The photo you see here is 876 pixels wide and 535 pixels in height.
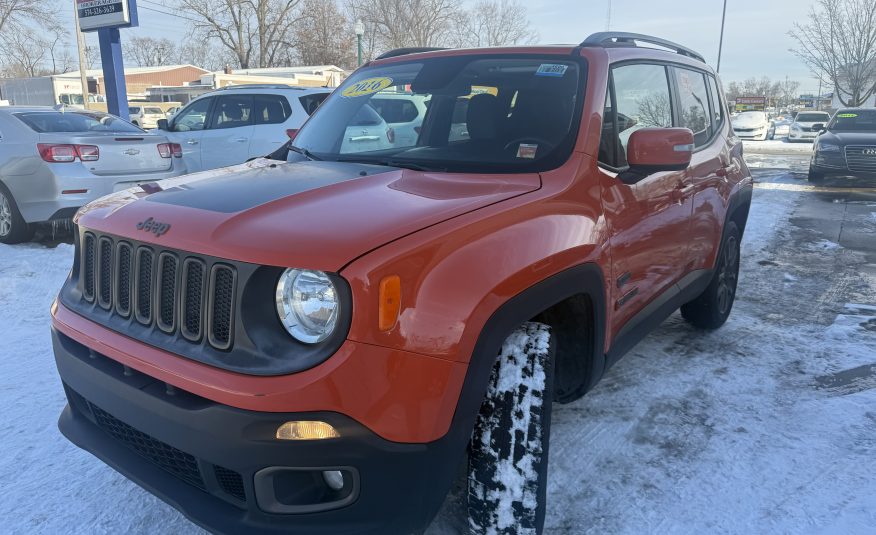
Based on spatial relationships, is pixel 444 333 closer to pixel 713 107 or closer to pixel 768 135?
pixel 713 107

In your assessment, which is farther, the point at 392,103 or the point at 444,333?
the point at 392,103

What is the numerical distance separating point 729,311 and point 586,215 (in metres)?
2.73

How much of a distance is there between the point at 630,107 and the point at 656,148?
0.52m

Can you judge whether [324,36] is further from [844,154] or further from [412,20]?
[844,154]

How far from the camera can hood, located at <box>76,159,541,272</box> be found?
185 centimetres

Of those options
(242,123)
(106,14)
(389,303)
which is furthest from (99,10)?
(389,303)

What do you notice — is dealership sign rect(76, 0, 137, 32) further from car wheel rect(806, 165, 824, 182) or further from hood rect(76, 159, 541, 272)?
car wheel rect(806, 165, 824, 182)

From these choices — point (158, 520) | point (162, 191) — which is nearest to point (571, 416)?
point (158, 520)

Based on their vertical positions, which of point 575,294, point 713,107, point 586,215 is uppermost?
point 713,107

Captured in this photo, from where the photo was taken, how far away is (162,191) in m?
2.49

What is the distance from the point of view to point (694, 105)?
158 inches

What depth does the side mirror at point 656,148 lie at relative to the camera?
2684 mm

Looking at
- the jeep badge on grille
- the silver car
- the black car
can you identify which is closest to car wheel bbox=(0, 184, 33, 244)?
the silver car

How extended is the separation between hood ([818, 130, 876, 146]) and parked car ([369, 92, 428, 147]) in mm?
12401
